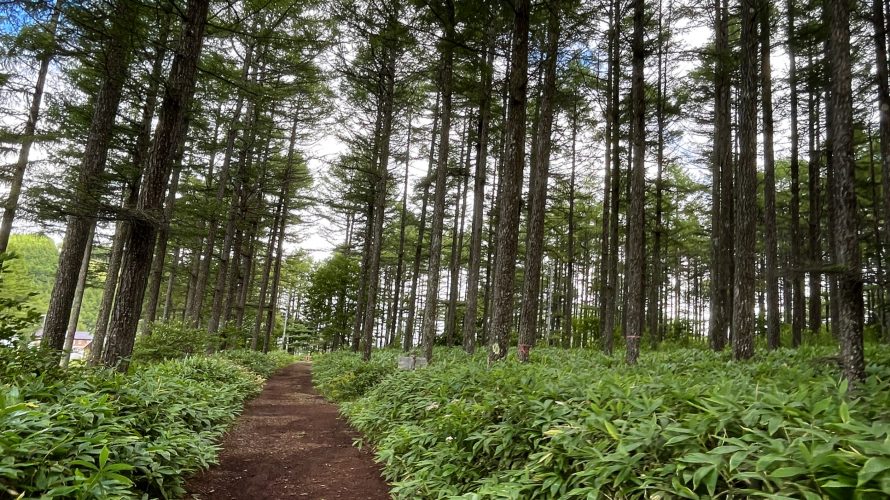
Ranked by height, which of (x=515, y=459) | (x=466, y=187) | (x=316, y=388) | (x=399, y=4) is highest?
(x=399, y=4)

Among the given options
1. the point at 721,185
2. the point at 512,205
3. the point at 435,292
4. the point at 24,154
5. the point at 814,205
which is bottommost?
the point at 435,292

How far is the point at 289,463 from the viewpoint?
5477mm

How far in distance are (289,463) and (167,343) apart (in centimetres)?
880

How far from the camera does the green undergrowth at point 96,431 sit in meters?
2.82

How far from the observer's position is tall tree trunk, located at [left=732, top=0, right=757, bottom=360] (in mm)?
7703

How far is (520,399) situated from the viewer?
4375 mm

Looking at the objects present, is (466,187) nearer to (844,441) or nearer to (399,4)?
(399,4)

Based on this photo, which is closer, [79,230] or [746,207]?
[746,207]

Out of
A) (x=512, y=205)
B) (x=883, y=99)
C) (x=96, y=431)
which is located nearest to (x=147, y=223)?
(x=96, y=431)

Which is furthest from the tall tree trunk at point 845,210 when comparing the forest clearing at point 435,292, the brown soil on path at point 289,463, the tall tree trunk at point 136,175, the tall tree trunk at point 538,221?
the tall tree trunk at point 136,175

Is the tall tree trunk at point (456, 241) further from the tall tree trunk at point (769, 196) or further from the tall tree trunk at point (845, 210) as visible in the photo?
the tall tree trunk at point (845, 210)

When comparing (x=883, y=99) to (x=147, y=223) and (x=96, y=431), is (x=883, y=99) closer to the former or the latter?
(x=96, y=431)

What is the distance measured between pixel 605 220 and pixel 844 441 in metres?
13.2

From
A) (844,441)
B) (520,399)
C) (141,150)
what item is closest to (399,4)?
(141,150)
